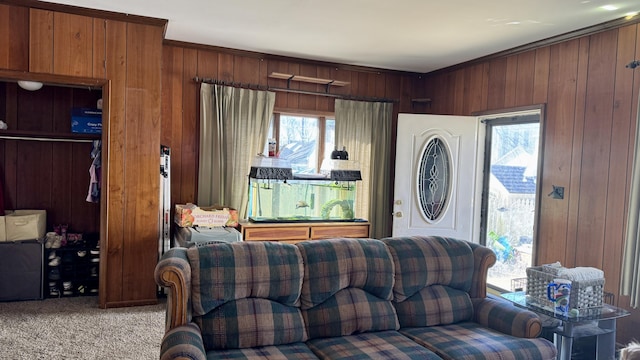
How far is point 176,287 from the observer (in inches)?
81.6

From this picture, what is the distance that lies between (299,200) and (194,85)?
5.17ft

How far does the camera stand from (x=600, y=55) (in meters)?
3.35

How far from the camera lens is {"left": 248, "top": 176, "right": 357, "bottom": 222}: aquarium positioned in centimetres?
448

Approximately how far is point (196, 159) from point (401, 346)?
302 centimetres

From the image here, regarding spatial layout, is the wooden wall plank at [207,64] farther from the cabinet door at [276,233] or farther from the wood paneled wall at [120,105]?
the cabinet door at [276,233]

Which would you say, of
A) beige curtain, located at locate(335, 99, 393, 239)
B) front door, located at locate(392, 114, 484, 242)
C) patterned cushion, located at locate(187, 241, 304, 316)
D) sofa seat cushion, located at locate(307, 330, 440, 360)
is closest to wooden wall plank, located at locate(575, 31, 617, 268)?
front door, located at locate(392, 114, 484, 242)

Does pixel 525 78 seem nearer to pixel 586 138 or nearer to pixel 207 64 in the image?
pixel 586 138

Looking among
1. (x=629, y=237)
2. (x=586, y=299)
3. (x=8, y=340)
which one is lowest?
(x=8, y=340)

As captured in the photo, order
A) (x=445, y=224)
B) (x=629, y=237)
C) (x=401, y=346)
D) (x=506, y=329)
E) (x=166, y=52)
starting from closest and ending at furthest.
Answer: (x=401, y=346), (x=506, y=329), (x=629, y=237), (x=166, y=52), (x=445, y=224)

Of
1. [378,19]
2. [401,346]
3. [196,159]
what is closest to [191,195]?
[196,159]

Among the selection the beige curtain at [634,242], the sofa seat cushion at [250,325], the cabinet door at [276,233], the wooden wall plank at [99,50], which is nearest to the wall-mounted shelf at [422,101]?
the cabinet door at [276,233]

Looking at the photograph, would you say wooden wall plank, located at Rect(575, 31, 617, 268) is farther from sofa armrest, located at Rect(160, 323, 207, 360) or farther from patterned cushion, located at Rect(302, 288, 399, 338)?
sofa armrest, located at Rect(160, 323, 207, 360)

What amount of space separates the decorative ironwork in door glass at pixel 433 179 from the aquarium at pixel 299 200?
30.3 inches

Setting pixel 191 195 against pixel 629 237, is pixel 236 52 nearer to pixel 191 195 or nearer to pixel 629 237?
pixel 191 195
